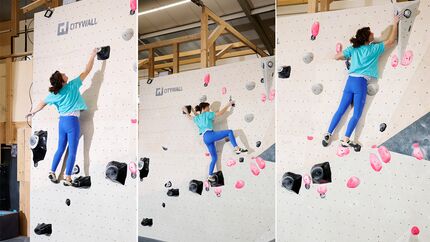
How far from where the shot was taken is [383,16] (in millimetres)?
1881

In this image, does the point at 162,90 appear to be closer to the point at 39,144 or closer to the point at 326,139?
the point at 39,144

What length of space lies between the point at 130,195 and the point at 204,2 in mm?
1490

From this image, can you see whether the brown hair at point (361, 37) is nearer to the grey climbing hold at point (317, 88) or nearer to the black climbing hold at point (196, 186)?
the grey climbing hold at point (317, 88)

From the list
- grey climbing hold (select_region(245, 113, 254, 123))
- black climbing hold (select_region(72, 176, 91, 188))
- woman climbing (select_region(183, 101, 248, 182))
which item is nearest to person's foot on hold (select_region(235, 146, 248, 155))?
woman climbing (select_region(183, 101, 248, 182))

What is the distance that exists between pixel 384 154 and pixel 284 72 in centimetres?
76

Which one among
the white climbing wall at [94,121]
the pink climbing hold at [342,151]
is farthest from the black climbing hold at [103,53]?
the pink climbing hold at [342,151]

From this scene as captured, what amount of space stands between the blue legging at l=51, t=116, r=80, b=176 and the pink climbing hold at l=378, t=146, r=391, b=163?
2.03 metres

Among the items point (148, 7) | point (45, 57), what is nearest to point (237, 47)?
point (148, 7)

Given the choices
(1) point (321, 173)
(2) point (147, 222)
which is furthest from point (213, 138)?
(1) point (321, 173)

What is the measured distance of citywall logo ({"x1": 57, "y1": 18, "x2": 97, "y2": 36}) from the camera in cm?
245

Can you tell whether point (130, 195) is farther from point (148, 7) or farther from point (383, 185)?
point (383, 185)

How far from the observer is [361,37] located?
6.28 feet

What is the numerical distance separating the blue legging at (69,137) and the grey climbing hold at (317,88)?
169cm

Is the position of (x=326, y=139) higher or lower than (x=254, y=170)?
higher
